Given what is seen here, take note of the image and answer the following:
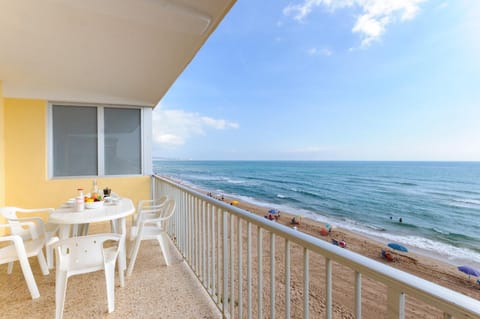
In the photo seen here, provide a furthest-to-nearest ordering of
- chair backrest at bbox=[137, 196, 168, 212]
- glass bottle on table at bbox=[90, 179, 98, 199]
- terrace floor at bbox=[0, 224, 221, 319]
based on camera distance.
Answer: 1. chair backrest at bbox=[137, 196, 168, 212]
2. glass bottle on table at bbox=[90, 179, 98, 199]
3. terrace floor at bbox=[0, 224, 221, 319]

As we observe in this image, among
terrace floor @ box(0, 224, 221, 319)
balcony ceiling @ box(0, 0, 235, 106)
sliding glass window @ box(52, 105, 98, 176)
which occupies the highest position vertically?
balcony ceiling @ box(0, 0, 235, 106)

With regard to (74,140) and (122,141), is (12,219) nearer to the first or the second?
(74,140)

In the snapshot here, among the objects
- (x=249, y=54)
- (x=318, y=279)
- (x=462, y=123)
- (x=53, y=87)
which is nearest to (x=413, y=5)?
(x=462, y=123)

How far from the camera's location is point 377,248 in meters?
7.17

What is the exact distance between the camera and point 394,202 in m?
14.5

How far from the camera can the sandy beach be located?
2.65 metres

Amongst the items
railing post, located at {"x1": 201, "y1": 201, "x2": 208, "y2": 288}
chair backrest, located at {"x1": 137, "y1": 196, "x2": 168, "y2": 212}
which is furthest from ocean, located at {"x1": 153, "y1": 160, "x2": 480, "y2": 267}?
railing post, located at {"x1": 201, "y1": 201, "x2": 208, "y2": 288}

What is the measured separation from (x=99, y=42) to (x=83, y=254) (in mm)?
2028

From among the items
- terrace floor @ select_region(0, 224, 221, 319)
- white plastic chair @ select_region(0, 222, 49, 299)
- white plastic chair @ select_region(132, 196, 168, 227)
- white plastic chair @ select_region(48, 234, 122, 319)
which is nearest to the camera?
white plastic chair @ select_region(48, 234, 122, 319)

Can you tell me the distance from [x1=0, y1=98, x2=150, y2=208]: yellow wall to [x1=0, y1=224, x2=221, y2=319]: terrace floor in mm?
1720

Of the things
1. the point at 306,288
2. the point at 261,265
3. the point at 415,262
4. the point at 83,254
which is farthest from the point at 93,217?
the point at 415,262

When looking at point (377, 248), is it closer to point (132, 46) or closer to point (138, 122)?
point (138, 122)

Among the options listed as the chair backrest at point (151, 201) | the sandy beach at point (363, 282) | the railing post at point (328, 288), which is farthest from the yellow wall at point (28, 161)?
the railing post at point (328, 288)

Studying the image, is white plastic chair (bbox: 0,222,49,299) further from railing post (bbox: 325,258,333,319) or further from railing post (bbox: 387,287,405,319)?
railing post (bbox: 387,287,405,319)
